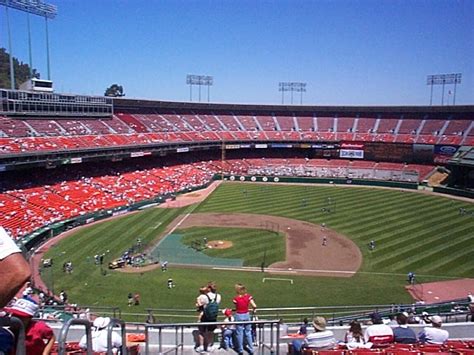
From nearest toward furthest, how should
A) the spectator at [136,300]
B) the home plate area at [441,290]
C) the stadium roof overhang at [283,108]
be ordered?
the spectator at [136,300], the home plate area at [441,290], the stadium roof overhang at [283,108]

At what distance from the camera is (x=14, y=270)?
2.80m

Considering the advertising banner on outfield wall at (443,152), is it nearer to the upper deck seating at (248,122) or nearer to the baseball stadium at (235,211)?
the baseball stadium at (235,211)

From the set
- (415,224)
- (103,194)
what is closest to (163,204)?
(103,194)

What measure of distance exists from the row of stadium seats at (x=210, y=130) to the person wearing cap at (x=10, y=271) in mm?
43151

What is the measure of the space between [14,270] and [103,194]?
44.8 m

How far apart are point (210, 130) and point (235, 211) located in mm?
32571

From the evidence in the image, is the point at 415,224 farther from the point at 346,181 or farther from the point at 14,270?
the point at 14,270

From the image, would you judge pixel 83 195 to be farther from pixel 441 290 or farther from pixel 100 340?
pixel 100 340

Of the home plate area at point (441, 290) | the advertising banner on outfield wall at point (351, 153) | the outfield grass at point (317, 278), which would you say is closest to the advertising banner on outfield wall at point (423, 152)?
the advertising banner on outfield wall at point (351, 153)

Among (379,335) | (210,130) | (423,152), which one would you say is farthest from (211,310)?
(210,130)

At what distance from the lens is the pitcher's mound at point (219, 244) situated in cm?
3316

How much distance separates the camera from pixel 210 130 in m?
75.2

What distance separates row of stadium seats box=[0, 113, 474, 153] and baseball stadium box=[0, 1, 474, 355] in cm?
33

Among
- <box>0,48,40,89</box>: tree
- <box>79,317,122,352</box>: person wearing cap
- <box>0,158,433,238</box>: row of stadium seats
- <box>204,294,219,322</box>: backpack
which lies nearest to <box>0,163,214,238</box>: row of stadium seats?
<box>0,158,433,238</box>: row of stadium seats
